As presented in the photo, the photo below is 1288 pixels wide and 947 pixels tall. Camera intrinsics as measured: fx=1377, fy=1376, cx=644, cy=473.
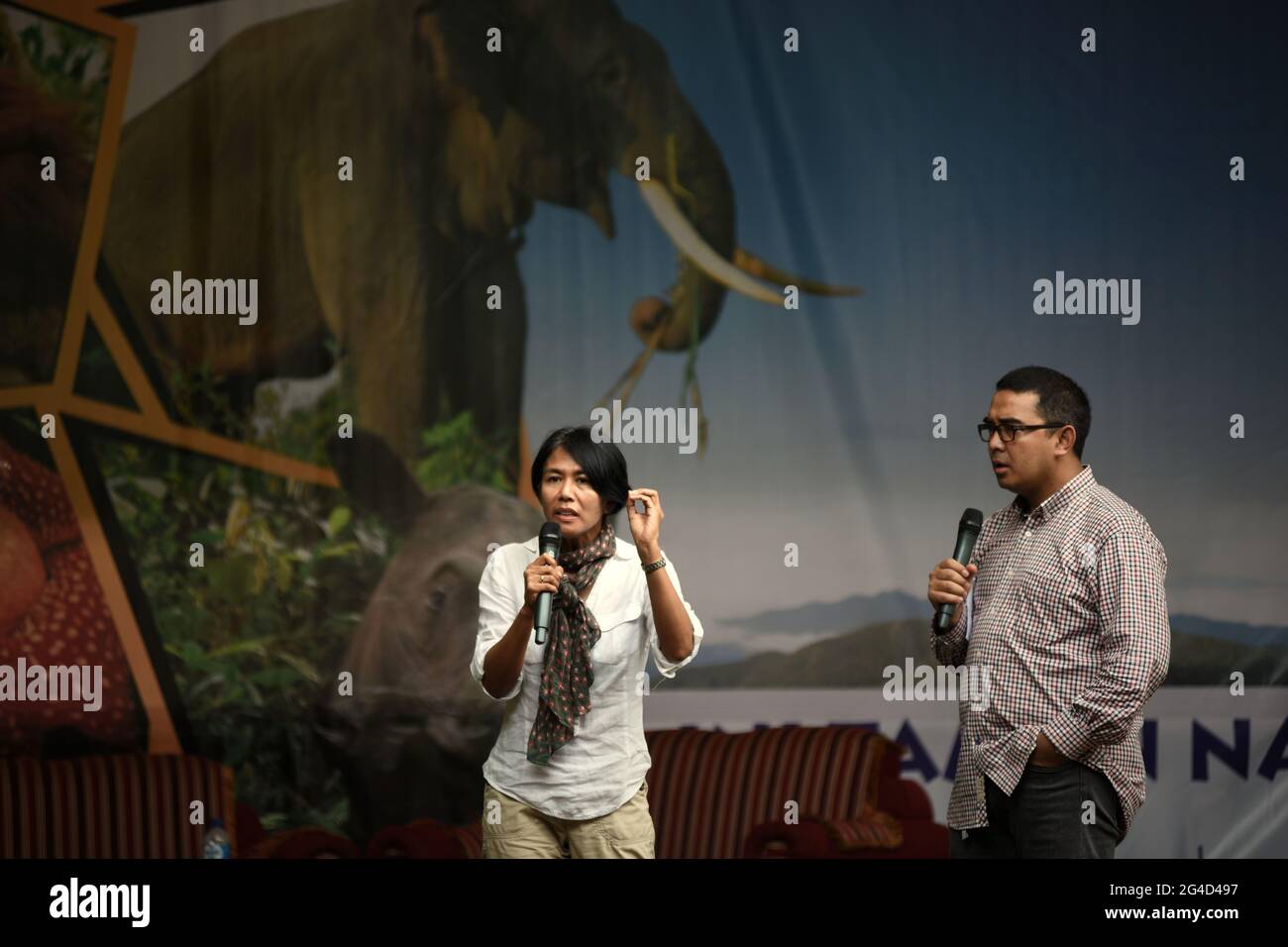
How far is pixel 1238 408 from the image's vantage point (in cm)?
494

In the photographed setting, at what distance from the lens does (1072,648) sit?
2.57 m

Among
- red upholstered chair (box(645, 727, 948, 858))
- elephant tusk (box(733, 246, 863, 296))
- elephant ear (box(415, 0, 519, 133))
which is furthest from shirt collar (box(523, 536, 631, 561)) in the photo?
elephant ear (box(415, 0, 519, 133))

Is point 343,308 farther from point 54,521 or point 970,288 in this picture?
point 970,288

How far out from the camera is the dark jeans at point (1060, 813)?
2.48 m

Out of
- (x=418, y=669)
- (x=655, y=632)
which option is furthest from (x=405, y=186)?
(x=655, y=632)

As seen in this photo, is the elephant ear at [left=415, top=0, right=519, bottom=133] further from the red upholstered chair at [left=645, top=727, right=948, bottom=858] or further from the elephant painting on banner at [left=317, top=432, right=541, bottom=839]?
the red upholstered chair at [left=645, top=727, right=948, bottom=858]

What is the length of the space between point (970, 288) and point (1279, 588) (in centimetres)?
153

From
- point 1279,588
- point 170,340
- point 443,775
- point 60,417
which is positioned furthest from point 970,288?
point 60,417

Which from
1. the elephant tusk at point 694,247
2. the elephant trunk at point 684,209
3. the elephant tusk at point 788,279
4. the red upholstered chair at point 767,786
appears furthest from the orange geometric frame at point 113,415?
the red upholstered chair at point 767,786

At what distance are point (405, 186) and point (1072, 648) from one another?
3.26m

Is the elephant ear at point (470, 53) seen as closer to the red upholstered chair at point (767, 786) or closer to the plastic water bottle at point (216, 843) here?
the red upholstered chair at point (767, 786)

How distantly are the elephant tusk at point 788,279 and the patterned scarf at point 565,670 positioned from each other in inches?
101

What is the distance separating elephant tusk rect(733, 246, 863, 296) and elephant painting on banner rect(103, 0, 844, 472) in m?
0.01

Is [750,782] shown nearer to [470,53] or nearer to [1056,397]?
[1056,397]
